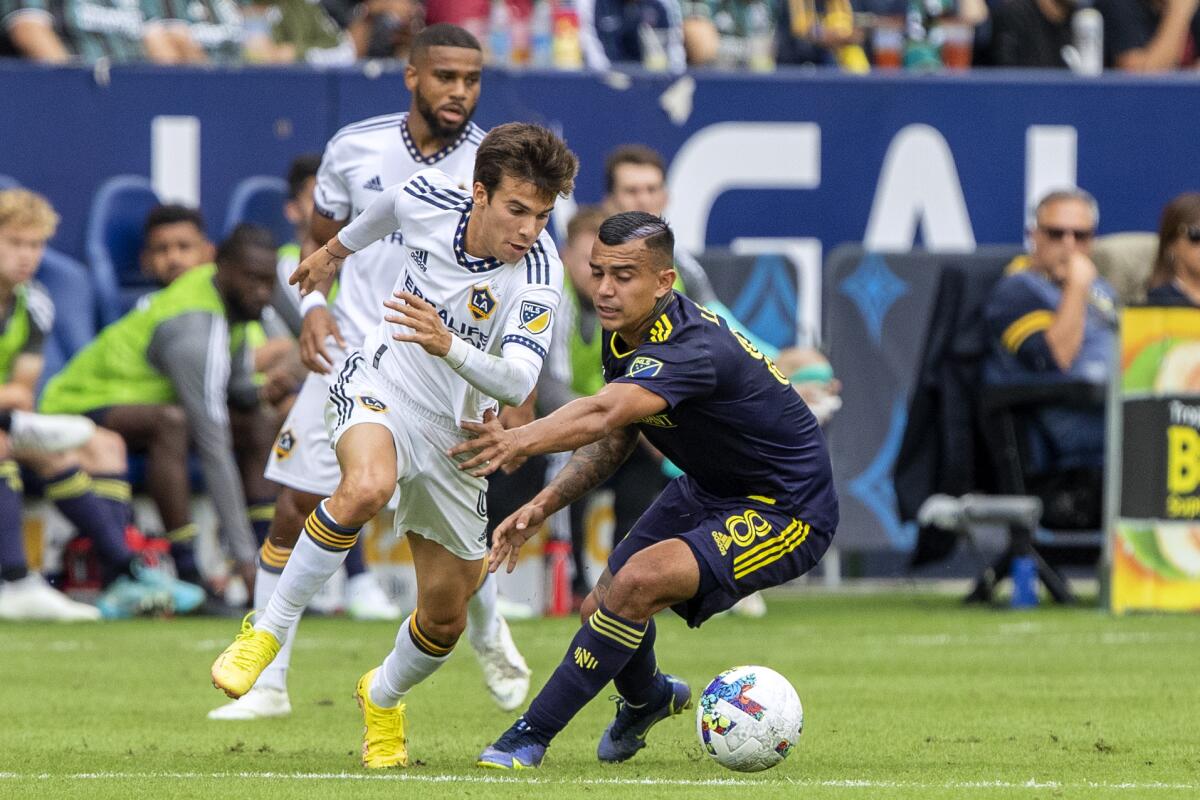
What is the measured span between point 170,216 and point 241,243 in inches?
30.3

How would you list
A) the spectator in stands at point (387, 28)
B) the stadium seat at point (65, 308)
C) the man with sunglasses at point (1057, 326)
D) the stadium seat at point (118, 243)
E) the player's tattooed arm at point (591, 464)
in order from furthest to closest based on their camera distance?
the spectator in stands at point (387, 28)
the stadium seat at point (118, 243)
the stadium seat at point (65, 308)
the man with sunglasses at point (1057, 326)
the player's tattooed arm at point (591, 464)

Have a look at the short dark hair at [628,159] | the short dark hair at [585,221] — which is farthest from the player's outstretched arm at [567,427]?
the short dark hair at [585,221]

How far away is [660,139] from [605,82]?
20.5 inches

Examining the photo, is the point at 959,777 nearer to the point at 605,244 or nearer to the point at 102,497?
the point at 605,244

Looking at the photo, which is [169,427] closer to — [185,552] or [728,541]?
[185,552]

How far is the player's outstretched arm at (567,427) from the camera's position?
6.12m

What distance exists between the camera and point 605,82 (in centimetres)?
1413

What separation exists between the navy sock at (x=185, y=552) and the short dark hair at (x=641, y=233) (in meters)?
6.11

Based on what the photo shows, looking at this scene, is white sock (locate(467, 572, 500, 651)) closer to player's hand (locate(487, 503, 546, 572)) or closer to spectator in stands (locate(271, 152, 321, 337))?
player's hand (locate(487, 503, 546, 572))

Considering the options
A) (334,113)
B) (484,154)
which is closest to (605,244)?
(484,154)

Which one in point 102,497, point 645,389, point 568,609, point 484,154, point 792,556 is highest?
point 484,154

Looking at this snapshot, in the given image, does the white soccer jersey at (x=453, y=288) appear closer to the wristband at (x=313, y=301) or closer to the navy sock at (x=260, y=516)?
the wristband at (x=313, y=301)

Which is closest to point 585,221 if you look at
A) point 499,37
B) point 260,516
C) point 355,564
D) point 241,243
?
point 241,243

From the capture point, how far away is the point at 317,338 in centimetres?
768
